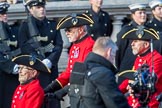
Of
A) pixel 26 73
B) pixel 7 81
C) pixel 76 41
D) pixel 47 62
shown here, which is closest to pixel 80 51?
pixel 76 41

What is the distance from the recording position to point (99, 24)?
1366 centimetres

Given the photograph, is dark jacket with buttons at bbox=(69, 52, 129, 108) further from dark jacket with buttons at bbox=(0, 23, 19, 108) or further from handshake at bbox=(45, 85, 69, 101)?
dark jacket with buttons at bbox=(0, 23, 19, 108)

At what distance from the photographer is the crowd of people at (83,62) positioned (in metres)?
9.02

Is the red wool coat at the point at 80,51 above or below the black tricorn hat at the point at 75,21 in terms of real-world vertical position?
below

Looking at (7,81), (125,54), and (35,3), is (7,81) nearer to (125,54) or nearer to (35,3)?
(35,3)

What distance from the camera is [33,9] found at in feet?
43.5

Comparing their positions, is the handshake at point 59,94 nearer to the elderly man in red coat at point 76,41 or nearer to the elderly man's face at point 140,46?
the elderly man in red coat at point 76,41

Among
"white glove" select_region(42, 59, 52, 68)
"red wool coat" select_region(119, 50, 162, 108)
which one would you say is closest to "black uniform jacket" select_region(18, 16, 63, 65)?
"white glove" select_region(42, 59, 52, 68)

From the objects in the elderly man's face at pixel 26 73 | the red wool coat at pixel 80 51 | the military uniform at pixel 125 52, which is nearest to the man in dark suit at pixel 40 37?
the military uniform at pixel 125 52

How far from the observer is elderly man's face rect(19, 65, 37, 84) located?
432 inches

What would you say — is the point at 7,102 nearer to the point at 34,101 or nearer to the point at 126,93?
the point at 34,101

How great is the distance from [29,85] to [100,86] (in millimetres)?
2227

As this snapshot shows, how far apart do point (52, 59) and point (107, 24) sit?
1285 millimetres

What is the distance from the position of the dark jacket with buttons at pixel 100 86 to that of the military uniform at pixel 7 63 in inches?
155
